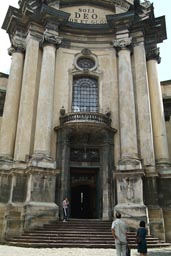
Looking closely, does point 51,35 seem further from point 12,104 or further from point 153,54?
point 153,54

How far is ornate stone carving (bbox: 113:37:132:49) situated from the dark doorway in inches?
379

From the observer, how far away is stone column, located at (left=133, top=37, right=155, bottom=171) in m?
18.7

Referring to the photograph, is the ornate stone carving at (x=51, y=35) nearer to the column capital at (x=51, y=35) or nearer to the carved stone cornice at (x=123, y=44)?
the column capital at (x=51, y=35)

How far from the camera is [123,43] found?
2177 cm

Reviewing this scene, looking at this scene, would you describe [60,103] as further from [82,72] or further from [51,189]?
[51,189]

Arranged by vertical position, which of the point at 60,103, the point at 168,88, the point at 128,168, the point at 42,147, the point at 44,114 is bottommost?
the point at 128,168

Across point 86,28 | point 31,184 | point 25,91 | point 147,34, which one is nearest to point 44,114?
point 25,91

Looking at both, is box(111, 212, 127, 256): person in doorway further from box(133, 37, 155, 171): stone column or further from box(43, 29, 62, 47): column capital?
box(43, 29, 62, 47): column capital

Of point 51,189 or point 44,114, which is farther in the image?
point 44,114

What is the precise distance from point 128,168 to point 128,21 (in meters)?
11.9

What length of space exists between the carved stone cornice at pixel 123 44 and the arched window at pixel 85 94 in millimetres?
3080

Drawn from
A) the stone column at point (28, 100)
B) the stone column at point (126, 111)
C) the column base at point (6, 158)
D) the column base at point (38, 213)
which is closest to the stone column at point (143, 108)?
the stone column at point (126, 111)

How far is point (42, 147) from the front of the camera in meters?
18.2

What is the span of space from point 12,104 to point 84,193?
336 inches
